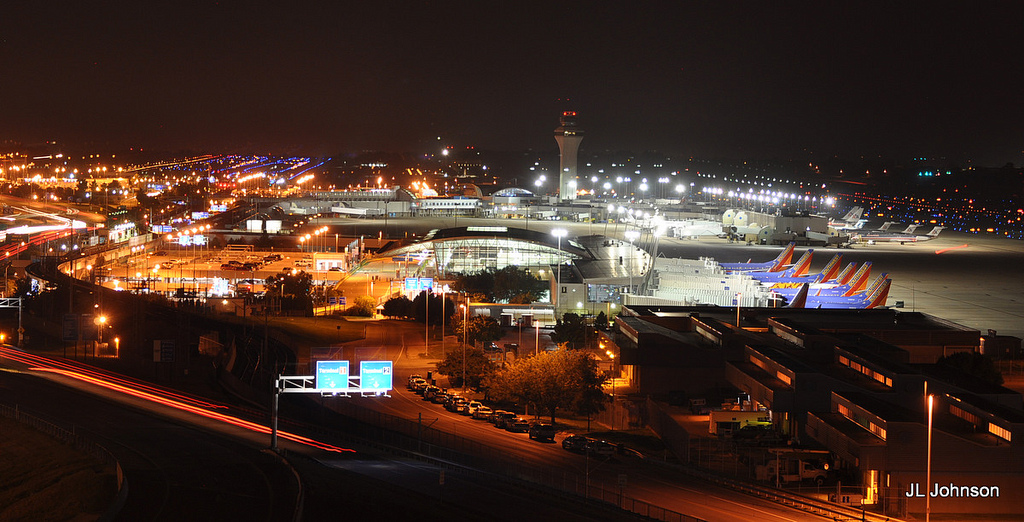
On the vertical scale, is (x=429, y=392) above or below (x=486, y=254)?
below

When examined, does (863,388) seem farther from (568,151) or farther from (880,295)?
(568,151)

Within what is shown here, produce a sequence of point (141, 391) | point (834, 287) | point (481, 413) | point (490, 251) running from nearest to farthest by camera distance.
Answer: point (481, 413) → point (141, 391) → point (834, 287) → point (490, 251)

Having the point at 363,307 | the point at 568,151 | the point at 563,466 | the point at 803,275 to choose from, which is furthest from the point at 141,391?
the point at 568,151

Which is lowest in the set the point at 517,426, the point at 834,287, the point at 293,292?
the point at 517,426

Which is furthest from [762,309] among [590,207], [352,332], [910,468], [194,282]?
[590,207]

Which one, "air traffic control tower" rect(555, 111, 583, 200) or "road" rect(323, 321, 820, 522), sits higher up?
"air traffic control tower" rect(555, 111, 583, 200)

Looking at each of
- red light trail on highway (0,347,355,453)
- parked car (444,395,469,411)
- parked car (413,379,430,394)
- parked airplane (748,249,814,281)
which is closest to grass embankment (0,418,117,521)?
red light trail on highway (0,347,355,453)

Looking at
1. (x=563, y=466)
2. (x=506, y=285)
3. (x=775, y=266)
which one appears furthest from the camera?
(x=775, y=266)

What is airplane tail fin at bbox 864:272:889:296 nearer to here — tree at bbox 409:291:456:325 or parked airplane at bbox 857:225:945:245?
tree at bbox 409:291:456:325
